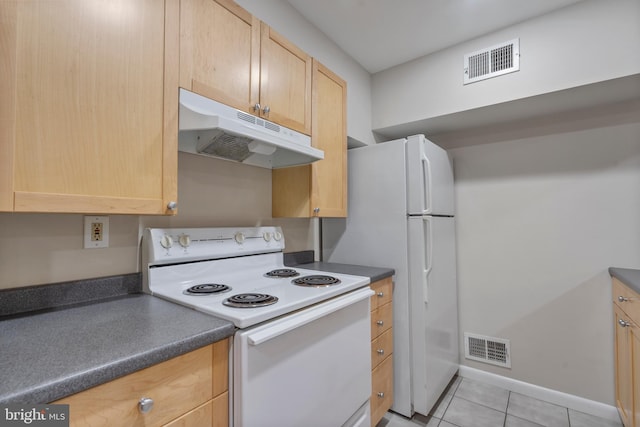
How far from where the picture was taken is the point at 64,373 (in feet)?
2.05

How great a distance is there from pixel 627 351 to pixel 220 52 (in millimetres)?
2570

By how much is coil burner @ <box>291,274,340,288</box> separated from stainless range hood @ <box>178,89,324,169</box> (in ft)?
2.13

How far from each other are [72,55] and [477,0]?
2.03 meters

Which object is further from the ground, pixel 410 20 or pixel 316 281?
pixel 410 20

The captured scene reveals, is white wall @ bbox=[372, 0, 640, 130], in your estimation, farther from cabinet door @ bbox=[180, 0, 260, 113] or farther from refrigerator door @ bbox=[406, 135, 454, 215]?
cabinet door @ bbox=[180, 0, 260, 113]

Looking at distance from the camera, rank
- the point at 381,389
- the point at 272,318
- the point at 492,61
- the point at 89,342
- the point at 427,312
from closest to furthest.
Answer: the point at 89,342
the point at 272,318
the point at 381,389
the point at 427,312
the point at 492,61

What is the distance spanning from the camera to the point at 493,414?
6.50ft

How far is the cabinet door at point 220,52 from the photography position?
119 cm

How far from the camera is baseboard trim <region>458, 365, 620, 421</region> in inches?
77.2

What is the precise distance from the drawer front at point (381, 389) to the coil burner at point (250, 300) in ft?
3.16

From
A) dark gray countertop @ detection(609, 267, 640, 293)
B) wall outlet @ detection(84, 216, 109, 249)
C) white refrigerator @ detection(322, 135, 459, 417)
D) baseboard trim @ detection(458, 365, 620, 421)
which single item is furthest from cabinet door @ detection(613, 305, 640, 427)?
wall outlet @ detection(84, 216, 109, 249)

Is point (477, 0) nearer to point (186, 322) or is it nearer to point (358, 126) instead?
point (358, 126)

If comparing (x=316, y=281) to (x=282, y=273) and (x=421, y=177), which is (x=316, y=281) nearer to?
(x=282, y=273)

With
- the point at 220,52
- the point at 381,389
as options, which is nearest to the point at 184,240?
the point at 220,52
